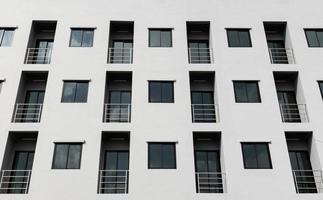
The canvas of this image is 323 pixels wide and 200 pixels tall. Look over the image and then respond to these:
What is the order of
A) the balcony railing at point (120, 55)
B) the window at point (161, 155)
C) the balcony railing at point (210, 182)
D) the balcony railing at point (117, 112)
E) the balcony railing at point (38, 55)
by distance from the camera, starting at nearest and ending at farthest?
the window at point (161, 155)
the balcony railing at point (210, 182)
the balcony railing at point (117, 112)
the balcony railing at point (38, 55)
the balcony railing at point (120, 55)

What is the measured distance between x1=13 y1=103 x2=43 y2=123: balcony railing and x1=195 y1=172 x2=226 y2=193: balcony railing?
654 cm

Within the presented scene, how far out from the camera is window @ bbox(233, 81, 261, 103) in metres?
11.3

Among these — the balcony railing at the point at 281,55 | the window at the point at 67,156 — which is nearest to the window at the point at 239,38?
the balcony railing at the point at 281,55

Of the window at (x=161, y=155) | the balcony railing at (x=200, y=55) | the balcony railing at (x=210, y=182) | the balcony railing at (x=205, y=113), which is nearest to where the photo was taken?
the window at (x=161, y=155)

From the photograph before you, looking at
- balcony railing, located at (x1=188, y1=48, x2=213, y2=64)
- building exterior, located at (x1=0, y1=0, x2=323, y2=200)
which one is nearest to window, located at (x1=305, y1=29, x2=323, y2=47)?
building exterior, located at (x1=0, y1=0, x2=323, y2=200)

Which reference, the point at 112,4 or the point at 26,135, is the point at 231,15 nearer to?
the point at 112,4

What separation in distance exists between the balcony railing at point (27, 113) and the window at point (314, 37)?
11761mm

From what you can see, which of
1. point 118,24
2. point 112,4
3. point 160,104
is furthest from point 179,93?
point 112,4

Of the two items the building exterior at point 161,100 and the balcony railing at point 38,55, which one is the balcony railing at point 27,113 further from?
the balcony railing at point 38,55

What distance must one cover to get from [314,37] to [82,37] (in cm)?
1032

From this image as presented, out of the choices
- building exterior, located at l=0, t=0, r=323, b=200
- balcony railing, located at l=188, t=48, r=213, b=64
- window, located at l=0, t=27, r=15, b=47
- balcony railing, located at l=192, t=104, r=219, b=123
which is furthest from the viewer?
balcony railing, located at l=188, t=48, r=213, b=64

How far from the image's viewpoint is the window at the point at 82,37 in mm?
12422

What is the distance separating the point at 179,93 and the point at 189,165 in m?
2.90

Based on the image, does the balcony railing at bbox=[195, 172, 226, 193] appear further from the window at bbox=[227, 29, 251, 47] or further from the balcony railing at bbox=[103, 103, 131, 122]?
the window at bbox=[227, 29, 251, 47]
